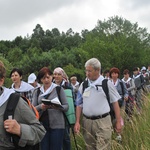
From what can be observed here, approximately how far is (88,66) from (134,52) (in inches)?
1942

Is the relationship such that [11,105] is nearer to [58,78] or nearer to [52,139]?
[52,139]

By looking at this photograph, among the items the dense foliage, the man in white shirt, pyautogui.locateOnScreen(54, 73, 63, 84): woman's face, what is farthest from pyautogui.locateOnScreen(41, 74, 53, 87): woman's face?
the dense foliage

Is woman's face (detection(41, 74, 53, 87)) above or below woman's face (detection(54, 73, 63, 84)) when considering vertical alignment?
below

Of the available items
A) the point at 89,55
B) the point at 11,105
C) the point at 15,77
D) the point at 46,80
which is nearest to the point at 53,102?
the point at 46,80

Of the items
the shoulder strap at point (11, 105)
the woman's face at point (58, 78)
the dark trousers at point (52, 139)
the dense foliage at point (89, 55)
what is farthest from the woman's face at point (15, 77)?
the dense foliage at point (89, 55)

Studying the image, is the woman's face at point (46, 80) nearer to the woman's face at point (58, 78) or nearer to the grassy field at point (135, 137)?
the woman's face at point (58, 78)

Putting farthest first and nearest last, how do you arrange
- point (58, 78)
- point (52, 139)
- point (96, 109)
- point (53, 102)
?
point (58, 78)
point (52, 139)
point (96, 109)
point (53, 102)

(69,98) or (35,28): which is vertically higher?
(35,28)

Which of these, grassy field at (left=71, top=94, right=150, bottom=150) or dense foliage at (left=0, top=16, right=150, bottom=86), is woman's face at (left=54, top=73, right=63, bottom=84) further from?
dense foliage at (left=0, top=16, right=150, bottom=86)

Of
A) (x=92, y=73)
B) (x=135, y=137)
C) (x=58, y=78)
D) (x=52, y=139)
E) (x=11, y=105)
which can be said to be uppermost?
(x=58, y=78)

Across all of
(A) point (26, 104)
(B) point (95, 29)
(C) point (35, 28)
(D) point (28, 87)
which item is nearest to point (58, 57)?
(B) point (95, 29)

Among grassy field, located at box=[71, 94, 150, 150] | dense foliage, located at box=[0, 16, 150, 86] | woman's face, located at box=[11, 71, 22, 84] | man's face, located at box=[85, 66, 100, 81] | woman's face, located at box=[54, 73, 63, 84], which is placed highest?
dense foliage, located at box=[0, 16, 150, 86]

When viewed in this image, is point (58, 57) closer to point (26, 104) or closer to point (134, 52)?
point (134, 52)

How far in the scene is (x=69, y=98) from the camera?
5766 millimetres
